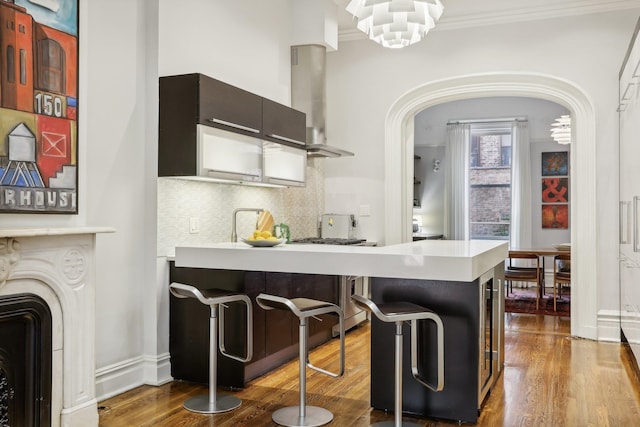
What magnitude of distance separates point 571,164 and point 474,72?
4.38 feet

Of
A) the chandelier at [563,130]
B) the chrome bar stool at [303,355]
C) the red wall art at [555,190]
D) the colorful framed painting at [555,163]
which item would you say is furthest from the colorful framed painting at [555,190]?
the chrome bar stool at [303,355]

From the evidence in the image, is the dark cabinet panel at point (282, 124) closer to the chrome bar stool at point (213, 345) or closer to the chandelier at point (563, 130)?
the chrome bar stool at point (213, 345)

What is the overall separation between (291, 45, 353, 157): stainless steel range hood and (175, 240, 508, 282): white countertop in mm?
2366

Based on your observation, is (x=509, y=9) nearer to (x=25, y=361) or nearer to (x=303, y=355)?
(x=303, y=355)

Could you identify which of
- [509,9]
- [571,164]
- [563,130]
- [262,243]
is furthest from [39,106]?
[563,130]

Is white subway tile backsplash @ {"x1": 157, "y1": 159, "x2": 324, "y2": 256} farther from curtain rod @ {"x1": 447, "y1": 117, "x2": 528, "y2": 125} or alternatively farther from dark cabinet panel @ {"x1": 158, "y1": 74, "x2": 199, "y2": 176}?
curtain rod @ {"x1": 447, "y1": 117, "x2": 528, "y2": 125}

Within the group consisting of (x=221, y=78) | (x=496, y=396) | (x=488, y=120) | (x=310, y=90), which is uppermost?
(x=488, y=120)

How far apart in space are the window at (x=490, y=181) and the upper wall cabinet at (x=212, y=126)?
6.08 meters

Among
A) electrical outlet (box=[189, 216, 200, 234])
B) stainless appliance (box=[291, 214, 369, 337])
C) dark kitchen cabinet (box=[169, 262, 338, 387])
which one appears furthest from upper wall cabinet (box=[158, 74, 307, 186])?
stainless appliance (box=[291, 214, 369, 337])

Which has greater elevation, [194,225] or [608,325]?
[194,225]

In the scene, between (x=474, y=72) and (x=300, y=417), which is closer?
(x=300, y=417)

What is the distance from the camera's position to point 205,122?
149 inches

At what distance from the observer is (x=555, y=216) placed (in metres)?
9.38

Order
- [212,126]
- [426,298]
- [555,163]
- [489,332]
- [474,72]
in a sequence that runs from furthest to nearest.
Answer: [555,163] < [474,72] < [212,126] < [489,332] < [426,298]
